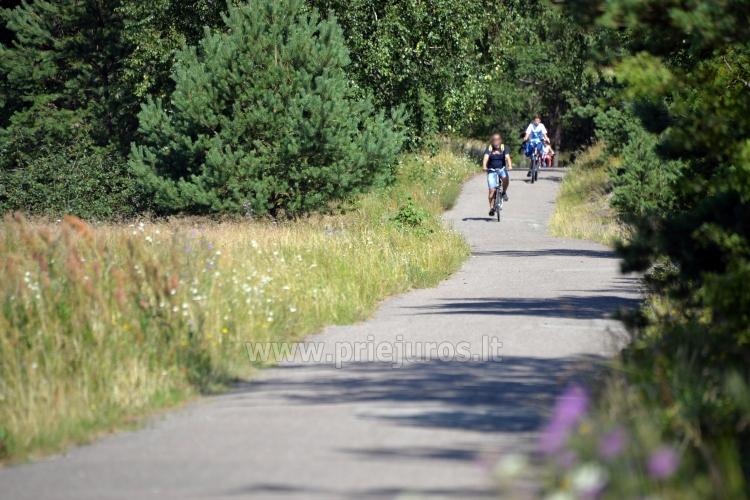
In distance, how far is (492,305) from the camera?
1755 cm

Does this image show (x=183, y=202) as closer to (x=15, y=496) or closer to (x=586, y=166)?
(x=586, y=166)

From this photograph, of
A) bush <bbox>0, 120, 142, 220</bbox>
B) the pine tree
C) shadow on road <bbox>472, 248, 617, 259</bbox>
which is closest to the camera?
shadow on road <bbox>472, 248, 617, 259</bbox>

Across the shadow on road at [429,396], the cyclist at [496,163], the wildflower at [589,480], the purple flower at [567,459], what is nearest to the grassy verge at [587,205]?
the cyclist at [496,163]

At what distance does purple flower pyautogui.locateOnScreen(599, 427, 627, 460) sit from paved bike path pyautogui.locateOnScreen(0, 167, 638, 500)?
0.65 m

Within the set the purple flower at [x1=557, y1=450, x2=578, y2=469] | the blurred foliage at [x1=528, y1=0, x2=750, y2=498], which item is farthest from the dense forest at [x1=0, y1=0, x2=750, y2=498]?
the purple flower at [x1=557, y1=450, x2=578, y2=469]

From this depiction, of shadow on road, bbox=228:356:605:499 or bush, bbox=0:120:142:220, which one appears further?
bush, bbox=0:120:142:220

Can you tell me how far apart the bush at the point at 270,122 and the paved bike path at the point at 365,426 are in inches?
578

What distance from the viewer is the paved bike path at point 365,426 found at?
23.9 ft

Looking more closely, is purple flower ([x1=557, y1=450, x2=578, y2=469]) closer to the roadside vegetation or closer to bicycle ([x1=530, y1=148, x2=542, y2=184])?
the roadside vegetation

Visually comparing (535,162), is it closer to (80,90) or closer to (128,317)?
(80,90)

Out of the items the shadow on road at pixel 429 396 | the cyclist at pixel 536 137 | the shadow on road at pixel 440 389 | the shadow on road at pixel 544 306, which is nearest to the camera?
the shadow on road at pixel 429 396

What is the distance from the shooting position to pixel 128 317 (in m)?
11.9

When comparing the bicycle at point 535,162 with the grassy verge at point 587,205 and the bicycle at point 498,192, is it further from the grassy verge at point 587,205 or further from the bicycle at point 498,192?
the bicycle at point 498,192

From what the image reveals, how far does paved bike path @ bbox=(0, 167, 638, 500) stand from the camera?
730cm
